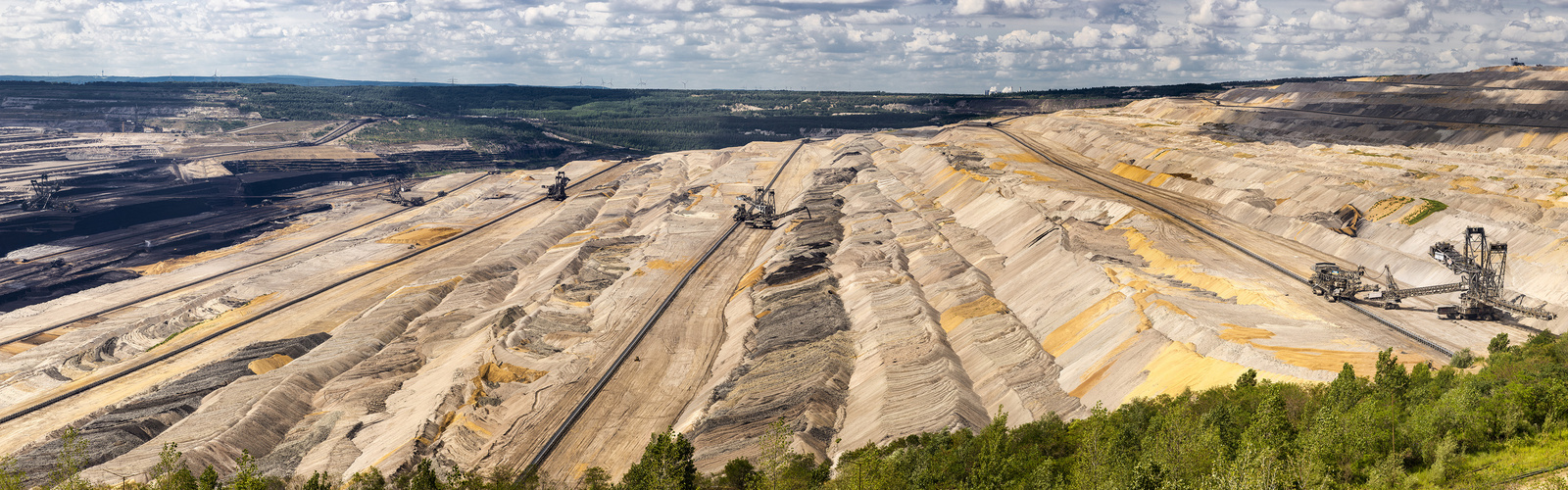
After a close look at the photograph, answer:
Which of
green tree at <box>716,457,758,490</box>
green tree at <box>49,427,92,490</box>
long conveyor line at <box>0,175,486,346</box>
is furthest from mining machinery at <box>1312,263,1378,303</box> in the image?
long conveyor line at <box>0,175,486,346</box>

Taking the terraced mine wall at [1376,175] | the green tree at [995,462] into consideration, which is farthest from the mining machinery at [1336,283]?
the green tree at [995,462]

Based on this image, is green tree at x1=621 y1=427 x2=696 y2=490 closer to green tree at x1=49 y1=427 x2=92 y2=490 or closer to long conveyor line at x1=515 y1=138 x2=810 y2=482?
long conveyor line at x1=515 y1=138 x2=810 y2=482

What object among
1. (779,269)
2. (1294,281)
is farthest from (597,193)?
(1294,281)

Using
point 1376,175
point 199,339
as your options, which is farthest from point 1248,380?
point 1376,175

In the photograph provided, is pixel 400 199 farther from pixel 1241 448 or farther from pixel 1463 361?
pixel 1463 361

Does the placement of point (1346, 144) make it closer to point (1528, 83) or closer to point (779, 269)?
point (1528, 83)

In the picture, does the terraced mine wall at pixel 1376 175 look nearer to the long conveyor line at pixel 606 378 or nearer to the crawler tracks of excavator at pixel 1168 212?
the crawler tracks of excavator at pixel 1168 212
